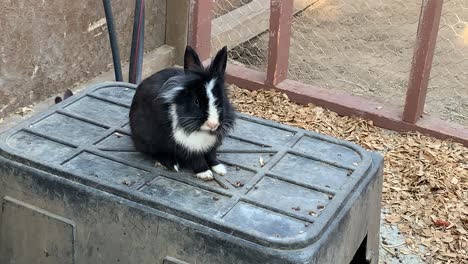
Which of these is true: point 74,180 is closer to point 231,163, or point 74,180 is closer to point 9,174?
point 9,174

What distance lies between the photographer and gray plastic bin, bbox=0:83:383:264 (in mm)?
1950

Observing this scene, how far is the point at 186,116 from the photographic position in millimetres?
2021

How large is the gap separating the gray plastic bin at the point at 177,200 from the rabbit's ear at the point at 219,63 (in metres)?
0.32

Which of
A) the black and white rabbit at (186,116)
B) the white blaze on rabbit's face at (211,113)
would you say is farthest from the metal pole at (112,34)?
the white blaze on rabbit's face at (211,113)

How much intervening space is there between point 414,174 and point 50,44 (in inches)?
64.2

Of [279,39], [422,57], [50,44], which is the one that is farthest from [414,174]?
Result: [50,44]

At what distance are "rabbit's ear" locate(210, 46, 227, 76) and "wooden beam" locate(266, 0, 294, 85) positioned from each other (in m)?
1.56

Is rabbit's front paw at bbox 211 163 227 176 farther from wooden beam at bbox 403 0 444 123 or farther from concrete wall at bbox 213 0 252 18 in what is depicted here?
concrete wall at bbox 213 0 252 18

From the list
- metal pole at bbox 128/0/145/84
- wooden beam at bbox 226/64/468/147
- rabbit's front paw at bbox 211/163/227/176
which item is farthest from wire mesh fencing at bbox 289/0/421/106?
rabbit's front paw at bbox 211/163/227/176

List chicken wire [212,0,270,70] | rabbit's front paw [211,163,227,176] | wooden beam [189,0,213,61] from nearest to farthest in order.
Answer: rabbit's front paw [211,163,227,176]
wooden beam [189,0,213,61]
chicken wire [212,0,270,70]

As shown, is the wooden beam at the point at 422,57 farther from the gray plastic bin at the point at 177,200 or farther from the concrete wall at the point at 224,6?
the concrete wall at the point at 224,6

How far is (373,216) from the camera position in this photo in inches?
92.4

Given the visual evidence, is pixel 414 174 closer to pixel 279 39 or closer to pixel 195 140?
pixel 279 39

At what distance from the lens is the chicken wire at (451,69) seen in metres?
3.86
